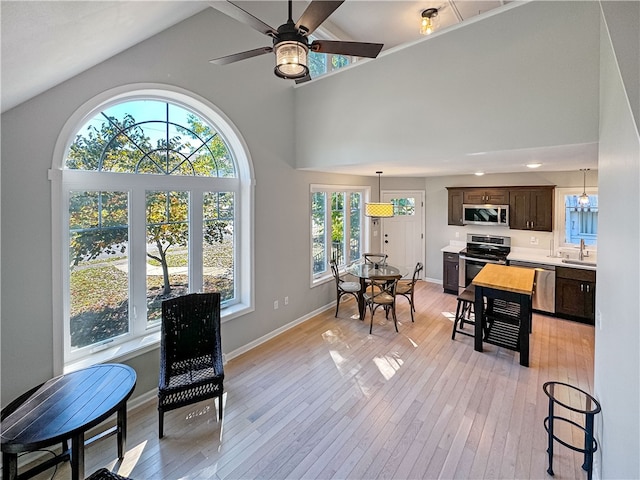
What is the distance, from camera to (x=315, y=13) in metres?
1.65

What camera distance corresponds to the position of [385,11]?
520 centimetres

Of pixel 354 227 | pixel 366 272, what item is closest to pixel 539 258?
pixel 366 272

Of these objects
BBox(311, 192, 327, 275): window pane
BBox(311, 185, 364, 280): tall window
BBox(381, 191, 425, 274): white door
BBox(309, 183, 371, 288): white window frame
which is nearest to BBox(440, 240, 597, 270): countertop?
BBox(381, 191, 425, 274): white door

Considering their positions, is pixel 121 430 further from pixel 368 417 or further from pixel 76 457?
pixel 368 417

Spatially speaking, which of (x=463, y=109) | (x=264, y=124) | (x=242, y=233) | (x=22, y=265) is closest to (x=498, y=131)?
(x=463, y=109)

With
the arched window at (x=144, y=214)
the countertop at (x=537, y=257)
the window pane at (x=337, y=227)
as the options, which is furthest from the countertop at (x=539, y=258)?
the arched window at (x=144, y=214)

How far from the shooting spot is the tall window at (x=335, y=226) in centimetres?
534

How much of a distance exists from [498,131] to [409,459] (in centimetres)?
290

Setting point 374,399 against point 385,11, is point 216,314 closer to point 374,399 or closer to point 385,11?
point 374,399

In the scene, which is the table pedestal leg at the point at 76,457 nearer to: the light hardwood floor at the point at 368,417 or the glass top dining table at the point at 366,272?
the light hardwood floor at the point at 368,417

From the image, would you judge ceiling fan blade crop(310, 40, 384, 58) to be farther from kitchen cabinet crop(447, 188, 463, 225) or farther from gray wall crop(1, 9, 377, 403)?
kitchen cabinet crop(447, 188, 463, 225)

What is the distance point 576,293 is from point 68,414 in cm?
628

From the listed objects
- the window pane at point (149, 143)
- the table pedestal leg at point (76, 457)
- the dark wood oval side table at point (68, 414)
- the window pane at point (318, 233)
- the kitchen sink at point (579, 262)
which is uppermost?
the window pane at point (149, 143)

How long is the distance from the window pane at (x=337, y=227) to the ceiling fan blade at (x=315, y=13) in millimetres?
3888
